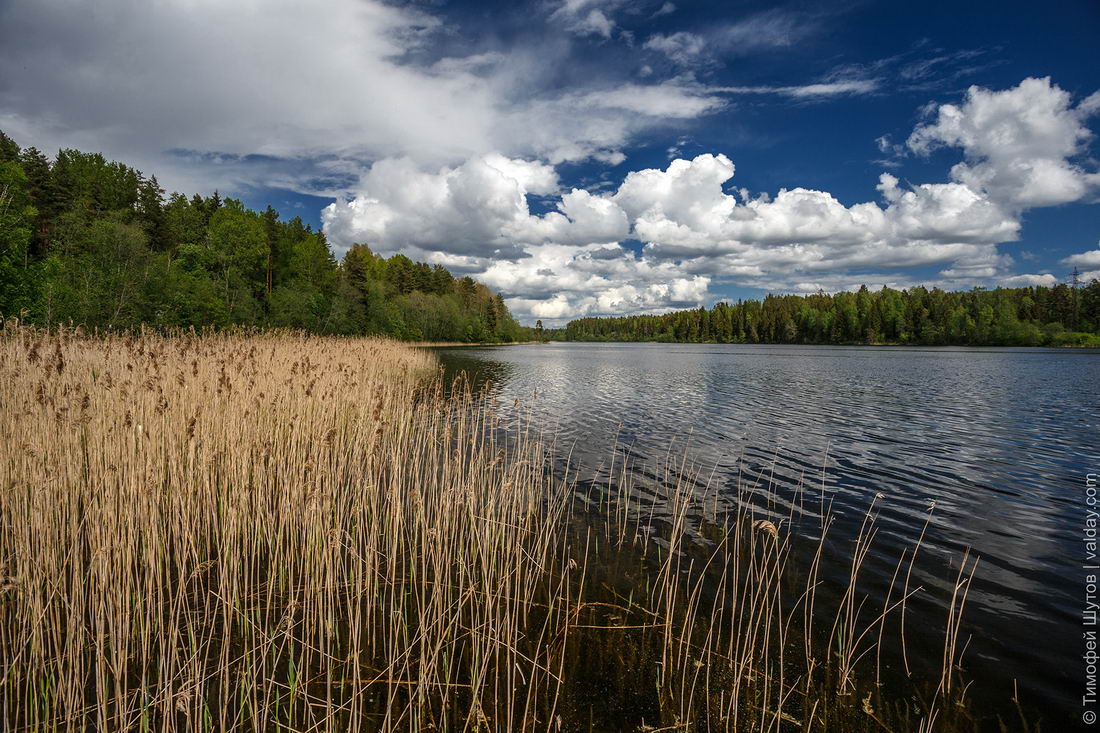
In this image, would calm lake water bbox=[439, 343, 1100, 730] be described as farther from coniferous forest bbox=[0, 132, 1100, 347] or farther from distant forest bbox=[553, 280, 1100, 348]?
distant forest bbox=[553, 280, 1100, 348]

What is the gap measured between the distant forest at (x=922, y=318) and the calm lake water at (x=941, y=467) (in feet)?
304

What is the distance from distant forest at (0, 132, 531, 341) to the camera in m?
22.5

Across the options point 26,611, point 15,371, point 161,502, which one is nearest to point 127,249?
point 15,371

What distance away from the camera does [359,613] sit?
12.7ft

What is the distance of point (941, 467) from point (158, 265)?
40.1 meters

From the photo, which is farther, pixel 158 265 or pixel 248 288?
pixel 248 288

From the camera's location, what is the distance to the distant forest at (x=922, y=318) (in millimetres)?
90438

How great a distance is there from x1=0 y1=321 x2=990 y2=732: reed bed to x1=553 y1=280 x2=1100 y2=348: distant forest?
122 m

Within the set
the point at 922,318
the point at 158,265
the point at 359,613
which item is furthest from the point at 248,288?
the point at 922,318

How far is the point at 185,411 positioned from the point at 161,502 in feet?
8.56

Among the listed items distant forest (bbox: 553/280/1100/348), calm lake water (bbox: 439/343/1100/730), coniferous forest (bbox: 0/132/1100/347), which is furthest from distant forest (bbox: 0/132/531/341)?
distant forest (bbox: 553/280/1100/348)

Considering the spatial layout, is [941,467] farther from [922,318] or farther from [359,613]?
[922,318]

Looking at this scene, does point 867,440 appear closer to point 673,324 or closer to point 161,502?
point 161,502

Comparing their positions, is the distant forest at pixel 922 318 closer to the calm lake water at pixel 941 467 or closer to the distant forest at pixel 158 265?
the calm lake water at pixel 941 467
